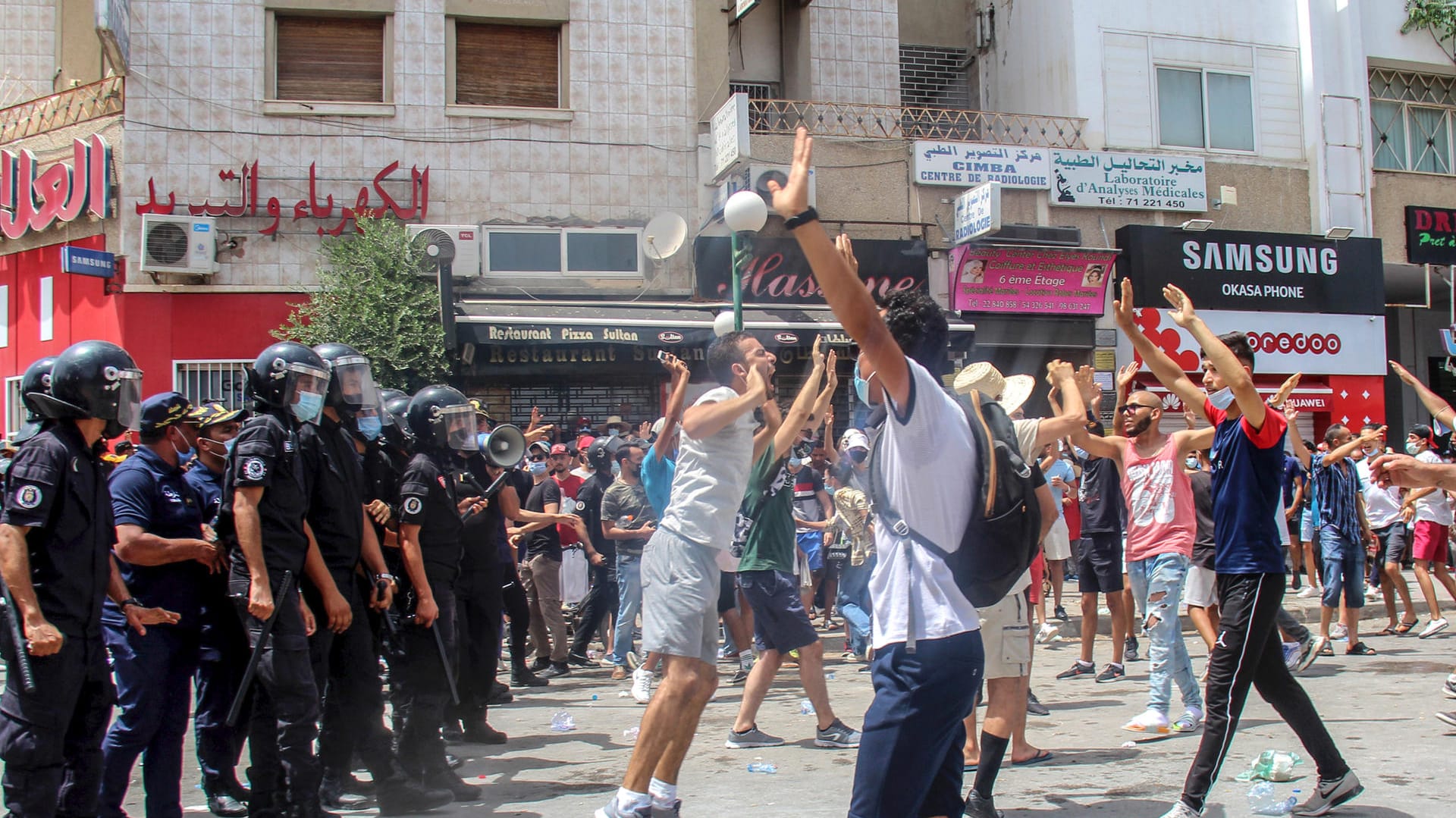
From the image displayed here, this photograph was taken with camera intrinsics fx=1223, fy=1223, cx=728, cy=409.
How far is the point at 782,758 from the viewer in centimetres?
624

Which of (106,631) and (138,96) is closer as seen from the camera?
(106,631)

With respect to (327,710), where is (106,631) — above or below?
above

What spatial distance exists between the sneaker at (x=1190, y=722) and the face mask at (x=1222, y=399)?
93.1 inches

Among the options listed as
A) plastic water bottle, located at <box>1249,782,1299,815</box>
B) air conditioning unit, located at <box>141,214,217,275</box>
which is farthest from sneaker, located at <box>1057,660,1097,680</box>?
air conditioning unit, located at <box>141,214,217,275</box>

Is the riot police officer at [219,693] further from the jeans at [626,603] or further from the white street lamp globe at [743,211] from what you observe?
the white street lamp globe at [743,211]

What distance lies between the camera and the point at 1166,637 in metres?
6.69

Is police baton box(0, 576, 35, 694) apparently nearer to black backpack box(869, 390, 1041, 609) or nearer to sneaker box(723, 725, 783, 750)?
black backpack box(869, 390, 1041, 609)

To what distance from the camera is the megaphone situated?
22.3ft

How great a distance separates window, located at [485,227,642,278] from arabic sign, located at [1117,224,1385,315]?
25.8 feet

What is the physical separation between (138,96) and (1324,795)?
656 inches

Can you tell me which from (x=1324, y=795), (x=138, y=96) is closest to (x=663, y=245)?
(x=138, y=96)

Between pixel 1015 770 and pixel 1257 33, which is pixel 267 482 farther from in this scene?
pixel 1257 33

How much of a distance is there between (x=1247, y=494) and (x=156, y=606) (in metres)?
4.52

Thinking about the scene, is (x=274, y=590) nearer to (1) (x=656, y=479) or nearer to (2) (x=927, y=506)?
(2) (x=927, y=506)
